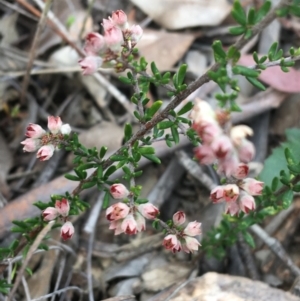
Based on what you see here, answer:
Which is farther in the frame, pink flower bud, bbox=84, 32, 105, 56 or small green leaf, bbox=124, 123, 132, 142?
small green leaf, bbox=124, 123, 132, 142

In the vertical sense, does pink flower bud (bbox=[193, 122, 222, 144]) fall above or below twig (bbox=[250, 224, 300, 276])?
above

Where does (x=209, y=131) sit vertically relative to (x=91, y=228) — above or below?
above

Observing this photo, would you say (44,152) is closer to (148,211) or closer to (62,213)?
(62,213)

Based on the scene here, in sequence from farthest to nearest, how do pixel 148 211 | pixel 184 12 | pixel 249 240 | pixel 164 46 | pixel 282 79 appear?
pixel 184 12, pixel 164 46, pixel 282 79, pixel 249 240, pixel 148 211

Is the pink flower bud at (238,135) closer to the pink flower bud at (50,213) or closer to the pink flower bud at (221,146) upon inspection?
the pink flower bud at (221,146)

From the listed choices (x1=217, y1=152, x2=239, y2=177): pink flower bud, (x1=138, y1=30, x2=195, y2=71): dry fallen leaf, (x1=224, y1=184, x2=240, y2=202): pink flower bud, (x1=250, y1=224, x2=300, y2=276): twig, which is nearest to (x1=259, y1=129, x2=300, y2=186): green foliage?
(x1=250, y1=224, x2=300, y2=276): twig

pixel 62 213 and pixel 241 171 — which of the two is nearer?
pixel 241 171

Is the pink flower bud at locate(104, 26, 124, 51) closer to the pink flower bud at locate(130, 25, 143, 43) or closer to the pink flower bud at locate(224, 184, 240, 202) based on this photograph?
the pink flower bud at locate(130, 25, 143, 43)

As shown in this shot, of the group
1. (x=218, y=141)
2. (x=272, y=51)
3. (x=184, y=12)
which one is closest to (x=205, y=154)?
(x=218, y=141)
